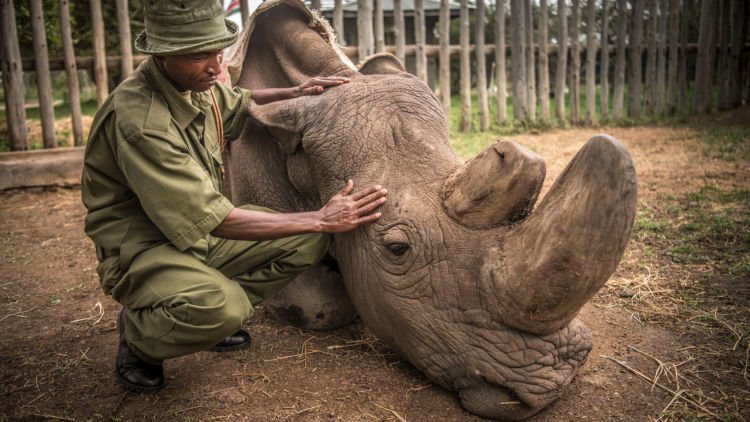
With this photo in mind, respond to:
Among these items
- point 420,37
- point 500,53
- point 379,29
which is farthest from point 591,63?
point 379,29

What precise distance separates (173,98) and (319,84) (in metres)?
0.94

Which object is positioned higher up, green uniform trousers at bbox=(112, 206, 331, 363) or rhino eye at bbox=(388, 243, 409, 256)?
rhino eye at bbox=(388, 243, 409, 256)

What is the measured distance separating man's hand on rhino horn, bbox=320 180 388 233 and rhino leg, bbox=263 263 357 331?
0.87 meters

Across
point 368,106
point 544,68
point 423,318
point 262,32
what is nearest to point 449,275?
point 423,318

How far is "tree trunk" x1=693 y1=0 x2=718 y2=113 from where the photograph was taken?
11.9 m

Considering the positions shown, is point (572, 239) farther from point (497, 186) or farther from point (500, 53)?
point (500, 53)

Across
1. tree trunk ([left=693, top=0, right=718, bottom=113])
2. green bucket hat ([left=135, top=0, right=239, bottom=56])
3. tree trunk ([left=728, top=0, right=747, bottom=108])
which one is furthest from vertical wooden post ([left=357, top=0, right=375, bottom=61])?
tree trunk ([left=728, top=0, right=747, bottom=108])

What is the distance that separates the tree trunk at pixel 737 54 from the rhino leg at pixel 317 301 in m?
11.4

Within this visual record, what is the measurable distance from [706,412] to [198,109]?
274cm

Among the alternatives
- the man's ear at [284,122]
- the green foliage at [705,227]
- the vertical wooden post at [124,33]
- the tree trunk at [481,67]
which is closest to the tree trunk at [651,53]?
the tree trunk at [481,67]

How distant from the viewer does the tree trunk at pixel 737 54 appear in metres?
11.9

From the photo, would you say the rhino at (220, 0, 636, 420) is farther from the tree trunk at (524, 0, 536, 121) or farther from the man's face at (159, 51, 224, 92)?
the tree trunk at (524, 0, 536, 121)

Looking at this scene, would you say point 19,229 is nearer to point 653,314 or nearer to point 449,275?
point 449,275

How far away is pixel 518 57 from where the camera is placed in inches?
423
